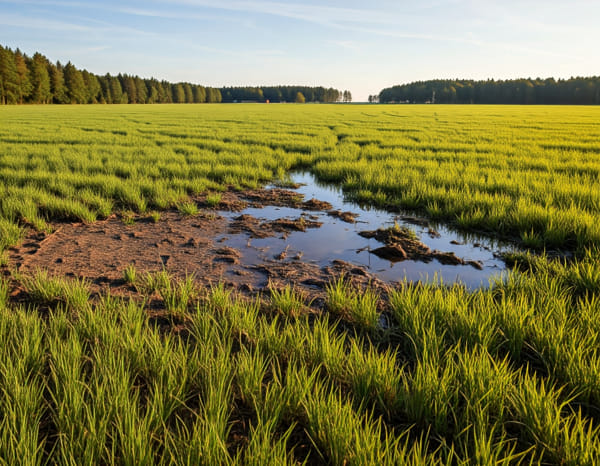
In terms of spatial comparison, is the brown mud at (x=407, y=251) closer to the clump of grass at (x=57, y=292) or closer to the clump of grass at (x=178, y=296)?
the clump of grass at (x=178, y=296)

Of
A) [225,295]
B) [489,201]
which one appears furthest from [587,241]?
[225,295]

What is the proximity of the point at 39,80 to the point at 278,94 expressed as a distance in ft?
309

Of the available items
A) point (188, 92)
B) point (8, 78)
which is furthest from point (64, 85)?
point (188, 92)

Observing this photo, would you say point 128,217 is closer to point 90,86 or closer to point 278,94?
point 90,86

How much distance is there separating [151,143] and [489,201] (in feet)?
34.4

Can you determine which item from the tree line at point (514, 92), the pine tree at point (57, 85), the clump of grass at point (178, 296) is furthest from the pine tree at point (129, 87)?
the clump of grass at point (178, 296)

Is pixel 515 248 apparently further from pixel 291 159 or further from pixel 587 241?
pixel 291 159

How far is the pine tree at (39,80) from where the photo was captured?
62.5 metres

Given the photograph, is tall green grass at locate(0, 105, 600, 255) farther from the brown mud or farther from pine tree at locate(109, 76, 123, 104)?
pine tree at locate(109, 76, 123, 104)

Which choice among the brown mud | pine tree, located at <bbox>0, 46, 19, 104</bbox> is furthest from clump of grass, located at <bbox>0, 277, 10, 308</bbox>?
pine tree, located at <bbox>0, 46, 19, 104</bbox>

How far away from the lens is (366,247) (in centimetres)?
406

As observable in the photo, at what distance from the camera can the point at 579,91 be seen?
85.2 meters

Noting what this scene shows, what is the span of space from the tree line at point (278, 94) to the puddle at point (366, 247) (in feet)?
443

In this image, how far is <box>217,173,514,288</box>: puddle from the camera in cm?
342
